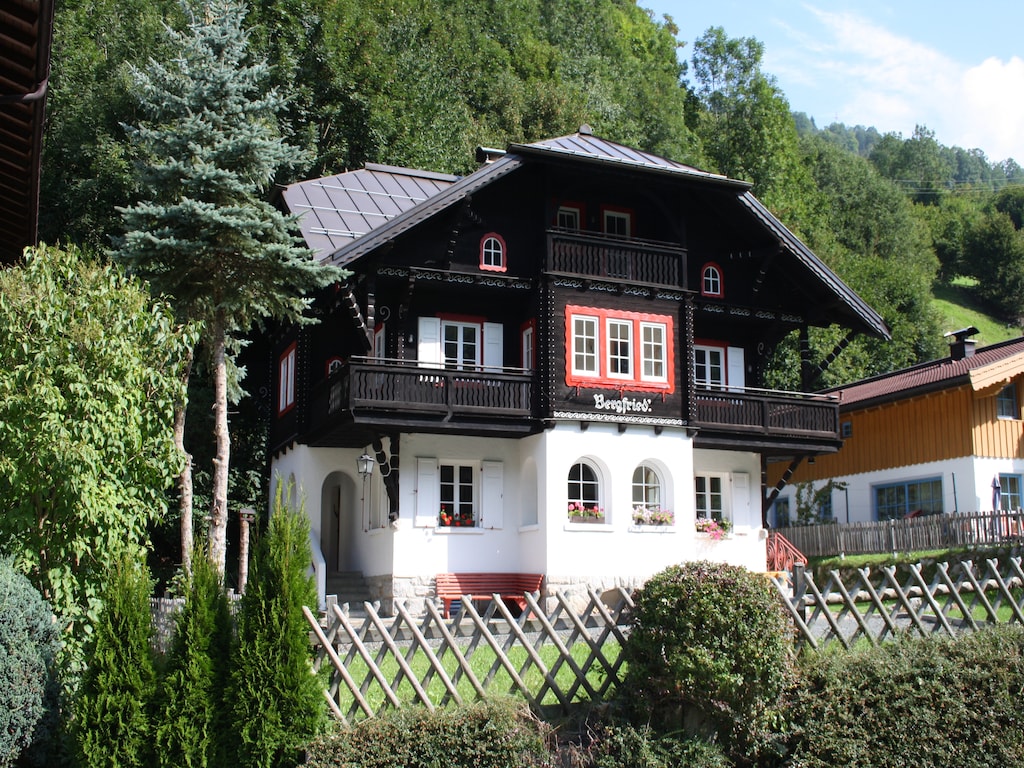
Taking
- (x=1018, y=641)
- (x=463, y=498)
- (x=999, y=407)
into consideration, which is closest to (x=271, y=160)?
(x=463, y=498)

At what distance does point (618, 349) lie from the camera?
80.5 ft

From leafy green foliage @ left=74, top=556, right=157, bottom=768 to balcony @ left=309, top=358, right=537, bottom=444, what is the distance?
11124 millimetres

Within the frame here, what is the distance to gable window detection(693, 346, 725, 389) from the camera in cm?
2752

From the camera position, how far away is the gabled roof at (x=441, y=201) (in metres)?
22.9

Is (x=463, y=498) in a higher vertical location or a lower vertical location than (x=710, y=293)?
lower

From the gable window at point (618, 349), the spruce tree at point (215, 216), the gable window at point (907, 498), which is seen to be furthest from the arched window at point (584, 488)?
the gable window at point (907, 498)

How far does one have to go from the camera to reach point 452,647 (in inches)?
447

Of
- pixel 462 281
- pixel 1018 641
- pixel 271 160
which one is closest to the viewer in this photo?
pixel 1018 641

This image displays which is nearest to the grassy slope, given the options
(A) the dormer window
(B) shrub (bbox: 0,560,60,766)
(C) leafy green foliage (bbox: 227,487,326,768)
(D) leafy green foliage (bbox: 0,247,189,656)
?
(A) the dormer window

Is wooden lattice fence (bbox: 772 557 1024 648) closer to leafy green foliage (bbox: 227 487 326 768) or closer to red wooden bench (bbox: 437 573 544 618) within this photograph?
→ leafy green foliage (bbox: 227 487 326 768)

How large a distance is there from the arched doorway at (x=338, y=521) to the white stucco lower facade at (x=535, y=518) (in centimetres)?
173

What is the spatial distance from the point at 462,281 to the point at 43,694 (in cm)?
1459

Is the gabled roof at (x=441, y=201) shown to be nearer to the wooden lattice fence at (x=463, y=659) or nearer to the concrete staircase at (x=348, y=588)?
the concrete staircase at (x=348, y=588)

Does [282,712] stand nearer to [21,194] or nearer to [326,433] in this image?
[21,194]
